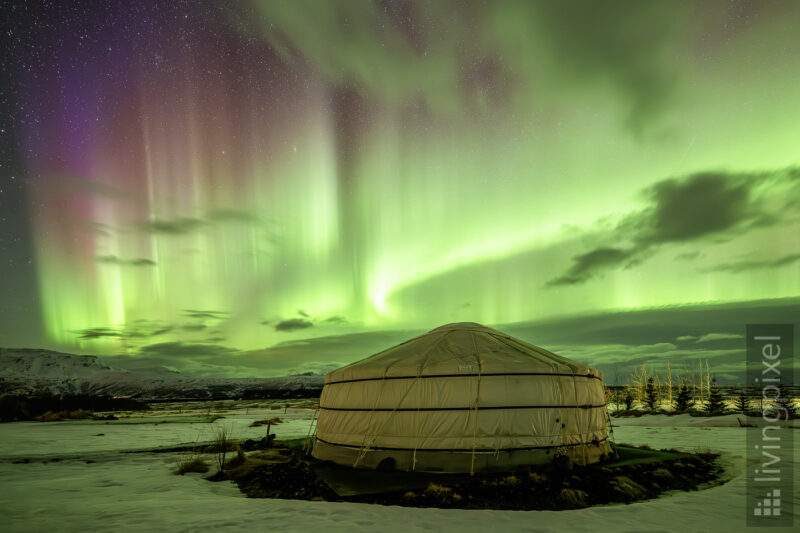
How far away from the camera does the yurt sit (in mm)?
7066

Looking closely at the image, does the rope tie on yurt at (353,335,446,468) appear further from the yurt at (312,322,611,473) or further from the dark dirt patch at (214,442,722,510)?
the dark dirt patch at (214,442,722,510)

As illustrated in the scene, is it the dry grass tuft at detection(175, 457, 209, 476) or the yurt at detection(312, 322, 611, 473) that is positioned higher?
the yurt at detection(312, 322, 611, 473)

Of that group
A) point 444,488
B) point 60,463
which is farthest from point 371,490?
point 60,463

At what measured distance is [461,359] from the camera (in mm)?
7727

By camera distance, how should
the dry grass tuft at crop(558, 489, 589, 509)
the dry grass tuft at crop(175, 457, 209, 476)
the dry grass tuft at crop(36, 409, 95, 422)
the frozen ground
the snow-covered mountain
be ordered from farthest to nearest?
the snow-covered mountain
the dry grass tuft at crop(36, 409, 95, 422)
the dry grass tuft at crop(175, 457, 209, 476)
the dry grass tuft at crop(558, 489, 589, 509)
the frozen ground

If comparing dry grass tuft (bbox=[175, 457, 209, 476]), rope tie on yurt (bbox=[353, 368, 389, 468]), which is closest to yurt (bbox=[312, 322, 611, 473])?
rope tie on yurt (bbox=[353, 368, 389, 468])

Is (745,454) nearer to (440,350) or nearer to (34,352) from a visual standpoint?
(440,350)

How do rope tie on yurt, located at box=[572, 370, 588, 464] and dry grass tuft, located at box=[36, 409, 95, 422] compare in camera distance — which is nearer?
rope tie on yurt, located at box=[572, 370, 588, 464]

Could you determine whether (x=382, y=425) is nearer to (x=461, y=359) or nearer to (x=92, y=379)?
(x=461, y=359)

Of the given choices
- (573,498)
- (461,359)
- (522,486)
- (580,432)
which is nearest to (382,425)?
(461,359)

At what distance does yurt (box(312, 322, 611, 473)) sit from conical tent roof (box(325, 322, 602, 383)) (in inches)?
0.8

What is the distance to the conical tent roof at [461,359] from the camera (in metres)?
7.42

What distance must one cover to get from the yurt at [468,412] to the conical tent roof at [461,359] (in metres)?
0.02

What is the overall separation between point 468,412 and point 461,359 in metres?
0.95
